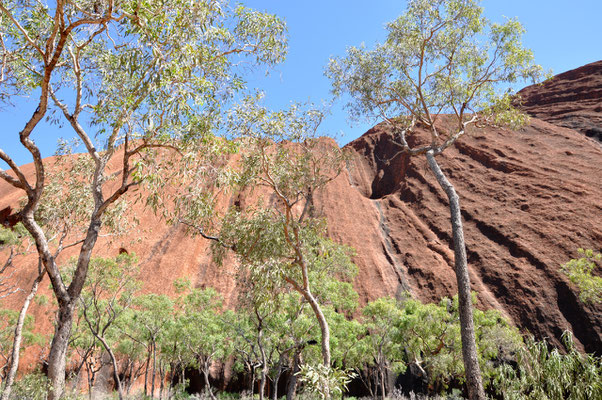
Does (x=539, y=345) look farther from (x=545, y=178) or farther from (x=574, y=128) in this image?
(x=574, y=128)

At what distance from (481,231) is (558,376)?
34.1 metres

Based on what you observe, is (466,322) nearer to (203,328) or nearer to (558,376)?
(558,376)

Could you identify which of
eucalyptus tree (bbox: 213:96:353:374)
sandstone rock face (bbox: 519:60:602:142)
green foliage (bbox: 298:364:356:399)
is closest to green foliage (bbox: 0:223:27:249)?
eucalyptus tree (bbox: 213:96:353:374)

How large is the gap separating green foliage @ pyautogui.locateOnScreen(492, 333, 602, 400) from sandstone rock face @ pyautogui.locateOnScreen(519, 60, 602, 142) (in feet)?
173

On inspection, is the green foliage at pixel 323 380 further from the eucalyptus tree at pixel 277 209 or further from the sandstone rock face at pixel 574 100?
the sandstone rock face at pixel 574 100

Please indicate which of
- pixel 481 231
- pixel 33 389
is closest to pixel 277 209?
pixel 33 389

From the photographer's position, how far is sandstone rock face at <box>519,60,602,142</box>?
5344 cm

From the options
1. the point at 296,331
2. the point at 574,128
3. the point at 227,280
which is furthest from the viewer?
the point at 574,128

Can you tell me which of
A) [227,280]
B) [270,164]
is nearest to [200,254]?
[227,280]

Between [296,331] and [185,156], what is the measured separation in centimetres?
1060

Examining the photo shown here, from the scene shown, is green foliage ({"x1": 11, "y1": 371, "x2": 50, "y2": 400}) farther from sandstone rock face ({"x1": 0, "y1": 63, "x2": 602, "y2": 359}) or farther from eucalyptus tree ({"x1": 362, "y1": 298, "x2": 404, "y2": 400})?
sandstone rock face ({"x1": 0, "y1": 63, "x2": 602, "y2": 359})

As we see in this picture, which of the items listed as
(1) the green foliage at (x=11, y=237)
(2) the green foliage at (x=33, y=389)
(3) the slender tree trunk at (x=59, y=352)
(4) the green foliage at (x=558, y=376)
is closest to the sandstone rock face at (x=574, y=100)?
(4) the green foliage at (x=558, y=376)

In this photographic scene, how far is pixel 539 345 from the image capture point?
11.7 meters

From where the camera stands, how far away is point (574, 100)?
59.7m
